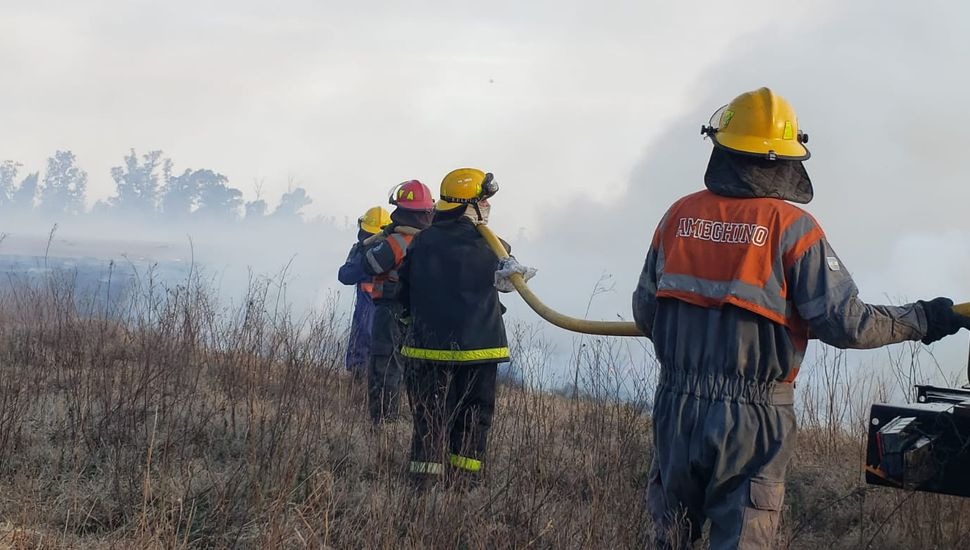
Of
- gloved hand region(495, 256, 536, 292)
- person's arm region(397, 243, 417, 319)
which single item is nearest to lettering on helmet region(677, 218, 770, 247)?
gloved hand region(495, 256, 536, 292)

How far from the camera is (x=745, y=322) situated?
308 centimetres

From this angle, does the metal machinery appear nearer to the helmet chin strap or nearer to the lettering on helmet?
the lettering on helmet

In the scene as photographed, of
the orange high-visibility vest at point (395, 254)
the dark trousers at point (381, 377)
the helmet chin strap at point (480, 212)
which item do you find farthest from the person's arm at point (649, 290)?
the dark trousers at point (381, 377)

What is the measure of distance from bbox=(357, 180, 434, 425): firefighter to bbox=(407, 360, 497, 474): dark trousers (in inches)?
50.7

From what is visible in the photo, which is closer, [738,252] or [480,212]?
[738,252]

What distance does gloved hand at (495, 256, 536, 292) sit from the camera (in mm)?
4930

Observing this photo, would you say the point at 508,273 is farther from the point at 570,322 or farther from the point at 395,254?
the point at 395,254

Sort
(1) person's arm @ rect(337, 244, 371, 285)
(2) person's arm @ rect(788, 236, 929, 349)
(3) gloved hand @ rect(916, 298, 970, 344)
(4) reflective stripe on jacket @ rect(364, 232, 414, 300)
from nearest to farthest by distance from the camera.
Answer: (2) person's arm @ rect(788, 236, 929, 349) → (3) gloved hand @ rect(916, 298, 970, 344) → (4) reflective stripe on jacket @ rect(364, 232, 414, 300) → (1) person's arm @ rect(337, 244, 371, 285)

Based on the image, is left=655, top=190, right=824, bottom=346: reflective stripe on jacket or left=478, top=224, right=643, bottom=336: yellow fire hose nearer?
left=655, top=190, right=824, bottom=346: reflective stripe on jacket

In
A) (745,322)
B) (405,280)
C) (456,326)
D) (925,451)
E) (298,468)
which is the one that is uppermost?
(405,280)

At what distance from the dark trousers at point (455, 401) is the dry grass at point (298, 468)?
177mm

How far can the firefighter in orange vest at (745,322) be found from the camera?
9.96 ft

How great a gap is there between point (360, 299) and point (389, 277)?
1231mm

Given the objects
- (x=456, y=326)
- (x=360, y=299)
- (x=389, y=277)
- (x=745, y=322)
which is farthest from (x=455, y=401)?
(x=360, y=299)
